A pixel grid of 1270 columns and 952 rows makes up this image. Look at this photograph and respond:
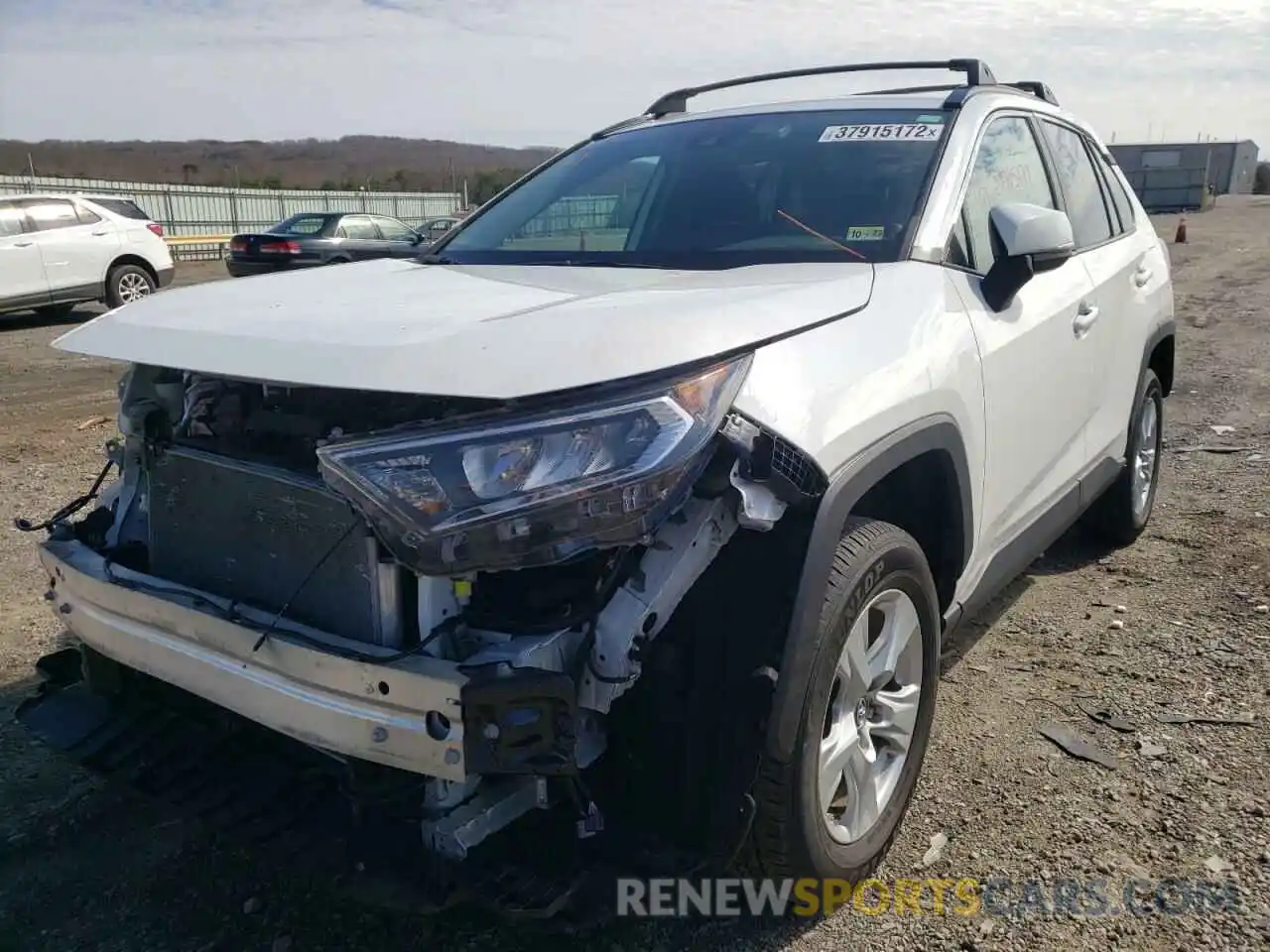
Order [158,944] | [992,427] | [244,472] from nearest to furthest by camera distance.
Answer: [244,472], [158,944], [992,427]

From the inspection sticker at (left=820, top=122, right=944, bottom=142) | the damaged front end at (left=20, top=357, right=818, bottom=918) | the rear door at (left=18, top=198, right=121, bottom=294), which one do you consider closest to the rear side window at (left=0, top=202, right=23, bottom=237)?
the rear door at (left=18, top=198, right=121, bottom=294)

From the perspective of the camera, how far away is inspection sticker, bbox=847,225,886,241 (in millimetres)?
2934

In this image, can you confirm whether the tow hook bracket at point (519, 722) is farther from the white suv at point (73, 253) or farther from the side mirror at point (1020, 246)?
the white suv at point (73, 253)

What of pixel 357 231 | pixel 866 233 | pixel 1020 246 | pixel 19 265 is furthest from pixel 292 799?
pixel 357 231

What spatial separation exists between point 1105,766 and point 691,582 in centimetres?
178

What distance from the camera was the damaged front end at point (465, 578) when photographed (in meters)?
1.87

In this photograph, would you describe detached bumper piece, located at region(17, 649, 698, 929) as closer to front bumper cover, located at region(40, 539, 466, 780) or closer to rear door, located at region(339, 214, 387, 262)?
front bumper cover, located at region(40, 539, 466, 780)

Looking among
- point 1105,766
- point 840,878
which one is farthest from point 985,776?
point 840,878

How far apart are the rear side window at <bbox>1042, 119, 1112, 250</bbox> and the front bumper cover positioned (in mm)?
3022

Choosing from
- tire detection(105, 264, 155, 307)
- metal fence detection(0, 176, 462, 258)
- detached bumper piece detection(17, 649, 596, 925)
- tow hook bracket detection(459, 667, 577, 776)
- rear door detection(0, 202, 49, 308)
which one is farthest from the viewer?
metal fence detection(0, 176, 462, 258)

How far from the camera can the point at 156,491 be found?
2.54 m

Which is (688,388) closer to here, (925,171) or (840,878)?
(840,878)

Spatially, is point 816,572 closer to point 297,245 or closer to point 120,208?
point 120,208

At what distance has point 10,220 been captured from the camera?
524 inches
